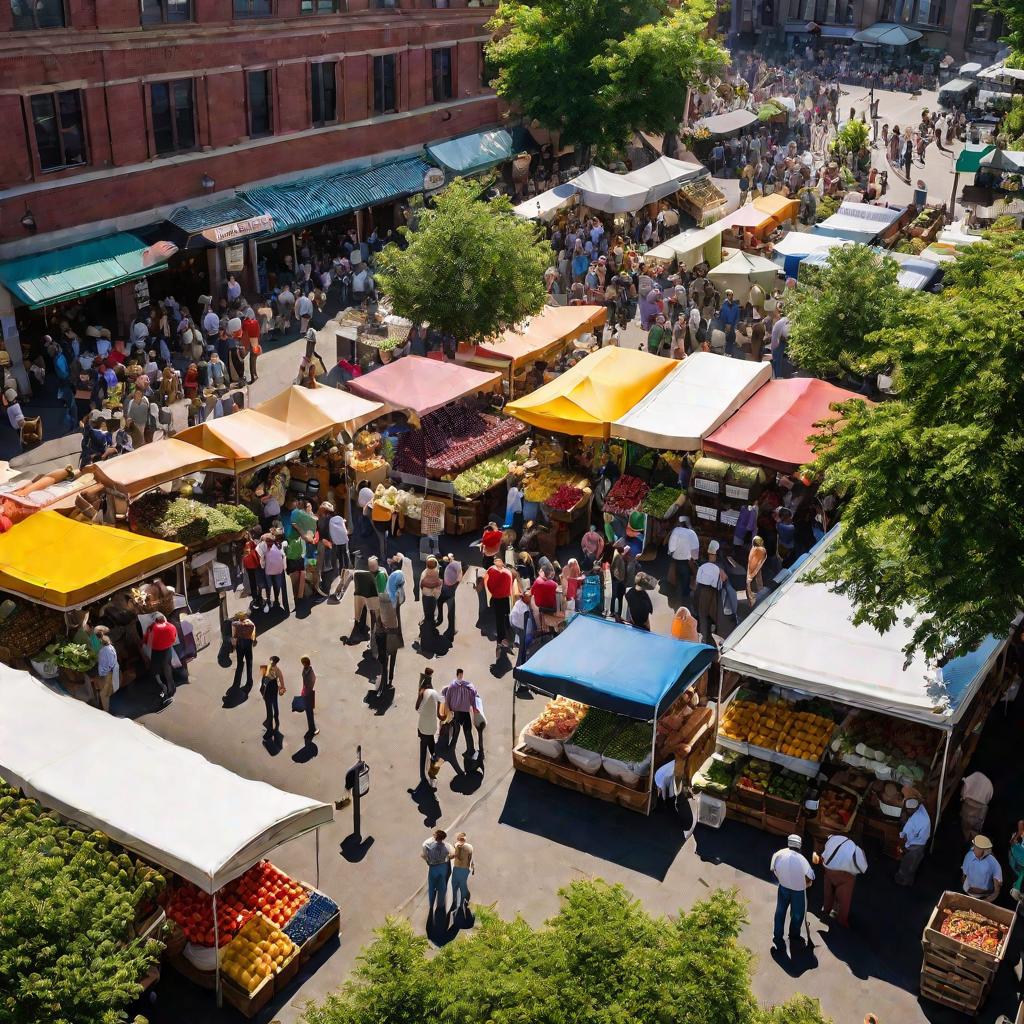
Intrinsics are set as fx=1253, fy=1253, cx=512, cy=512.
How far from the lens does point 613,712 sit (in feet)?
51.5

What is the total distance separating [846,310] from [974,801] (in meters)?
13.3

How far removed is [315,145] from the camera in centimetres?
3628

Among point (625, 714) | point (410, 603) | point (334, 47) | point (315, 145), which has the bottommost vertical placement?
point (410, 603)

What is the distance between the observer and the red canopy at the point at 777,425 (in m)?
21.5

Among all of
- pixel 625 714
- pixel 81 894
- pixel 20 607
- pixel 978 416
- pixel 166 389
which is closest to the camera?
pixel 81 894

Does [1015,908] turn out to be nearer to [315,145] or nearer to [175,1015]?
[175,1015]

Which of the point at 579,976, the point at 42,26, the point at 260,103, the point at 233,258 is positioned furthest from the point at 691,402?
the point at 260,103

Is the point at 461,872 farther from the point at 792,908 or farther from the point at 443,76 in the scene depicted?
the point at 443,76

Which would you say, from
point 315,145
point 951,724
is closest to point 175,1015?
point 951,724

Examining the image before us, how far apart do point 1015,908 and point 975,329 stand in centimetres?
661

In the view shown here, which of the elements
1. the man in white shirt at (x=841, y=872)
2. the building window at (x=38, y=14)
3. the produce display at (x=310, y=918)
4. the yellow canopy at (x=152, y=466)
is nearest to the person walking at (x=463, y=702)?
the produce display at (x=310, y=918)

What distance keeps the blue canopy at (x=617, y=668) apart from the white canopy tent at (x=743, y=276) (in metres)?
18.2

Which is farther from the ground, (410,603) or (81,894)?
(81,894)

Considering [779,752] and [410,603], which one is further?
[410,603]
